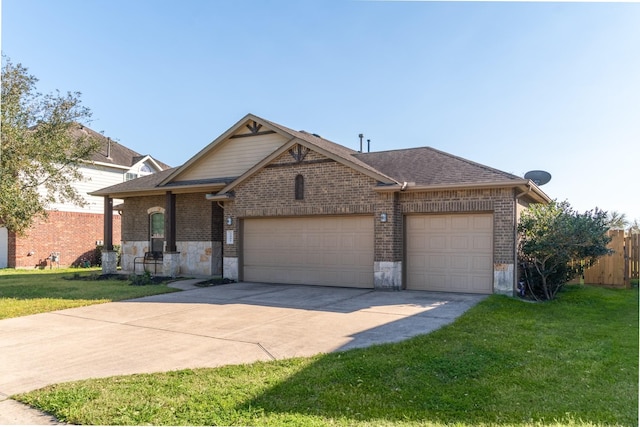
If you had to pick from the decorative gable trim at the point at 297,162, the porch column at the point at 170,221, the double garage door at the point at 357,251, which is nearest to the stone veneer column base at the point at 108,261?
the porch column at the point at 170,221

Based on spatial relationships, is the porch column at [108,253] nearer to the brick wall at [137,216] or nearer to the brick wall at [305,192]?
the brick wall at [137,216]

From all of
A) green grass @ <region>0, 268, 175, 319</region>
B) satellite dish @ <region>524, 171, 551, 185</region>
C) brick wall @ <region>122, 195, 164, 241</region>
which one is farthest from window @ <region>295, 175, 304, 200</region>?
satellite dish @ <region>524, 171, 551, 185</region>

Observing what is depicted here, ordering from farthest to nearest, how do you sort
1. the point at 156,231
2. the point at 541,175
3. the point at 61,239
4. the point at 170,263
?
the point at 61,239 → the point at 156,231 → the point at 170,263 → the point at 541,175

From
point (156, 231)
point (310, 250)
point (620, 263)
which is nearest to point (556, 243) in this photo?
point (620, 263)

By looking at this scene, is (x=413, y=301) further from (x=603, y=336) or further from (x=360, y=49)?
(x=360, y=49)

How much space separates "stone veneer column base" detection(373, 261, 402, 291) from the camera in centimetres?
1297

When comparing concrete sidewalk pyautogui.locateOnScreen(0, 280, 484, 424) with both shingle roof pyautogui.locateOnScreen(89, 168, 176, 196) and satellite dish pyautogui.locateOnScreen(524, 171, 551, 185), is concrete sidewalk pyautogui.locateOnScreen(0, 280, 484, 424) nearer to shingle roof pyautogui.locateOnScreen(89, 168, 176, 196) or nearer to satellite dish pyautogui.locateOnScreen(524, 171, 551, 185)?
satellite dish pyautogui.locateOnScreen(524, 171, 551, 185)

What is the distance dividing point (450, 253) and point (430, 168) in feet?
9.15

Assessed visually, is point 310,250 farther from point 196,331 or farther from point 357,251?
point 196,331

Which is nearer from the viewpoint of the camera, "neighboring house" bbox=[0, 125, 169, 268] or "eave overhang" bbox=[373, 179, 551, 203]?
"eave overhang" bbox=[373, 179, 551, 203]

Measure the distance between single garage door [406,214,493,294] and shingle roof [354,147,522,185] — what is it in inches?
41.2

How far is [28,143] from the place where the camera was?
14.0 metres

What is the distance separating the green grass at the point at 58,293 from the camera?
10.9 meters

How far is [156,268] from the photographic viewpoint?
18906mm
